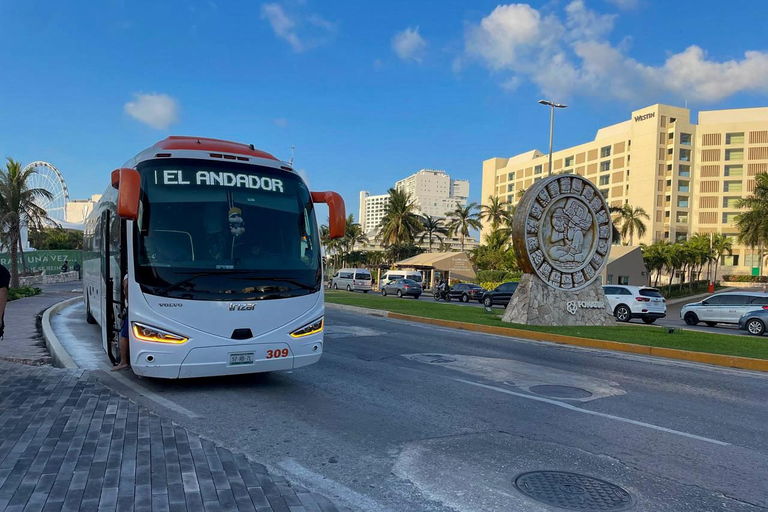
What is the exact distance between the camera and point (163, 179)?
272 inches

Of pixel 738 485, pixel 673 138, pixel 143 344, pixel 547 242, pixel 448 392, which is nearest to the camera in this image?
pixel 738 485

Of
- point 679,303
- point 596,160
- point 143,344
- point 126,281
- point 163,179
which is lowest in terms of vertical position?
point 679,303

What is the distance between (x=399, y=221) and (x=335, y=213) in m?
62.0

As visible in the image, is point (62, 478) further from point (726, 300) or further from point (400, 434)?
point (726, 300)

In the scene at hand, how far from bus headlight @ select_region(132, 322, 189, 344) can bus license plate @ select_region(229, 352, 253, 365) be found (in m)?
0.58

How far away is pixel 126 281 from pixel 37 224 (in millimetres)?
29629

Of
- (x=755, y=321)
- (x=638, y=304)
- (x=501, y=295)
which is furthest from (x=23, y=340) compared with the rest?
(x=501, y=295)

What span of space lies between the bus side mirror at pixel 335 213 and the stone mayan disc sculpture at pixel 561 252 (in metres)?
10.4

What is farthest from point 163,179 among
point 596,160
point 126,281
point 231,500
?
point 596,160

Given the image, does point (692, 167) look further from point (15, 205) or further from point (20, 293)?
point (20, 293)

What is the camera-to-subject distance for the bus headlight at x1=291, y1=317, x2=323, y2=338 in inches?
281

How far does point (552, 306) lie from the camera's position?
17578 millimetres

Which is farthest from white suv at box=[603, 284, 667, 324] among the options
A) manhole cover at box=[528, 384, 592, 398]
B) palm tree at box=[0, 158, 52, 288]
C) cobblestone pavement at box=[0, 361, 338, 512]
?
palm tree at box=[0, 158, 52, 288]

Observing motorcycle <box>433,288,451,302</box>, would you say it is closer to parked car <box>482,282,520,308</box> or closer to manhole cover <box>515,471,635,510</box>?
parked car <box>482,282,520,308</box>
